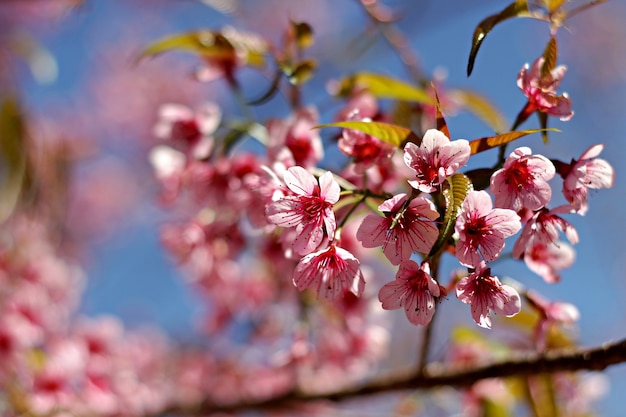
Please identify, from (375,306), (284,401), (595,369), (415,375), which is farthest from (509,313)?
(284,401)

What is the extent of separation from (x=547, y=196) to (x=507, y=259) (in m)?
0.26

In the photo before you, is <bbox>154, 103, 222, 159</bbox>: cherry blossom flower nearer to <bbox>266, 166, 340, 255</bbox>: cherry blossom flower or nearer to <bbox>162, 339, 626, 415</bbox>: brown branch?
<bbox>266, 166, 340, 255</bbox>: cherry blossom flower

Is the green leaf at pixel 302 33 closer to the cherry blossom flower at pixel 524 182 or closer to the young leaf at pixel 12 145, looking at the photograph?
the cherry blossom flower at pixel 524 182

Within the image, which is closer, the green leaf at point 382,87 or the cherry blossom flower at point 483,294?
the cherry blossom flower at point 483,294

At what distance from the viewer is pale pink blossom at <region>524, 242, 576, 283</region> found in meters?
1.00

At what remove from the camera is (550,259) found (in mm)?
1030

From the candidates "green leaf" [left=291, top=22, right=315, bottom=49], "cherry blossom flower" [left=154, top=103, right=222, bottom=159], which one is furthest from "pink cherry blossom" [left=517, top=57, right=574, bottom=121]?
"cherry blossom flower" [left=154, top=103, right=222, bottom=159]

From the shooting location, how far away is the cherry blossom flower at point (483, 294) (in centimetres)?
80

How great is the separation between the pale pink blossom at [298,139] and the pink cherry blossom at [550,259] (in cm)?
43

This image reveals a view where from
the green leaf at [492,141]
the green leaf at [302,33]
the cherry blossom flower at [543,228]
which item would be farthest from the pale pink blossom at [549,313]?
the green leaf at [302,33]

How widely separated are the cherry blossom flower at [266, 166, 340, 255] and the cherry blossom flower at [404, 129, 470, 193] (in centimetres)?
12

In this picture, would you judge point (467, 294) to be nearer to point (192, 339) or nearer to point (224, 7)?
point (224, 7)

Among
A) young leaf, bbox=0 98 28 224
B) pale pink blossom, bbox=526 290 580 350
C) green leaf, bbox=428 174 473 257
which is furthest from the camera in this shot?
young leaf, bbox=0 98 28 224

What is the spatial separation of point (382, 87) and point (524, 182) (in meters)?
0.52
